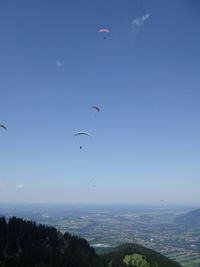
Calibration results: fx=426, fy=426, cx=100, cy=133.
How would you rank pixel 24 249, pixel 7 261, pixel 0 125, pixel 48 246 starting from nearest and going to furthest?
pixel 0 125 → pixel 7 261 → pixel 24 249 → pixel 48 246

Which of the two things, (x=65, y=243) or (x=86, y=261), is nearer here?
(x=86, y=261)

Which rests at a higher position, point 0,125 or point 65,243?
point 0,125

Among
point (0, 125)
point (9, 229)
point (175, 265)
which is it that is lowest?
point (175, 265)

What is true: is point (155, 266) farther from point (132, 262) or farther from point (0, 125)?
point (0, 125)

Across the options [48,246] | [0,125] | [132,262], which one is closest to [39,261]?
[48,246]

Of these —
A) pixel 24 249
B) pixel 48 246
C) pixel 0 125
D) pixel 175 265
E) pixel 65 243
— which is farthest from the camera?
pixel 175 265

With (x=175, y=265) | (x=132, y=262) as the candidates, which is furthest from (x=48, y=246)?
(x=175, y=265)
